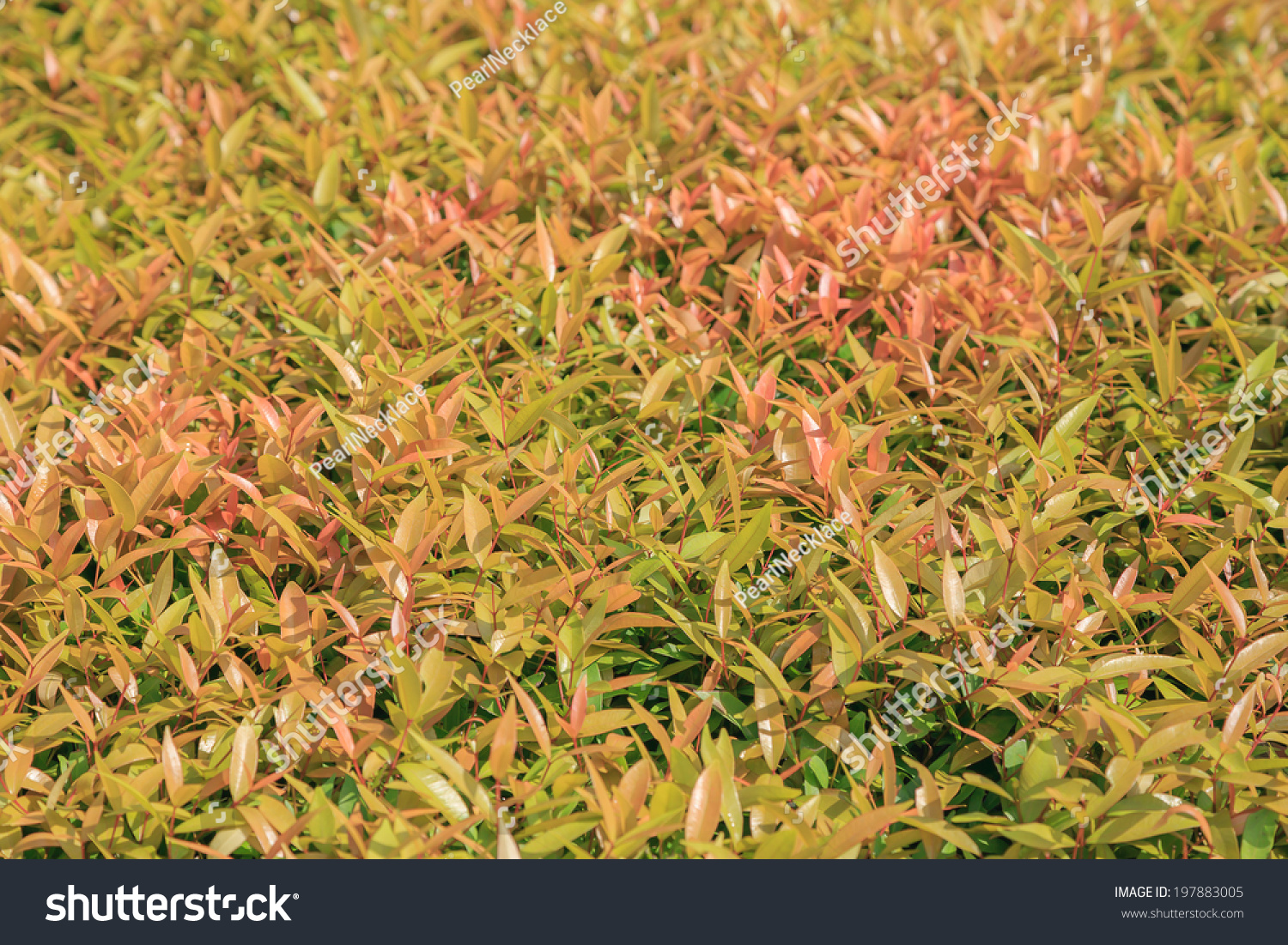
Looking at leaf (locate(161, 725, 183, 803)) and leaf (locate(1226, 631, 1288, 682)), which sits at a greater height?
leaf (locate(1226, 631, 1288, 682))

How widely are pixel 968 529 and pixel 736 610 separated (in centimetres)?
45

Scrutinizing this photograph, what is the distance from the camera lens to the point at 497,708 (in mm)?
1725

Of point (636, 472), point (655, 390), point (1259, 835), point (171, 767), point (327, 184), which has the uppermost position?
point (327, 184)

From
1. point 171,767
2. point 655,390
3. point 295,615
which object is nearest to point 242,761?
point 171,767

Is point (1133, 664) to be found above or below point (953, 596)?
below

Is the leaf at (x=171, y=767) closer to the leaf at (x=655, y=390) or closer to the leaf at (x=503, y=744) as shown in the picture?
the leaf at (x=503, y=744)

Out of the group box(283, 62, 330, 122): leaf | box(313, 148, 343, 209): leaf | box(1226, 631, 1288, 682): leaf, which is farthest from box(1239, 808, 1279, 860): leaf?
box(283, 62, 330, 122): leaf

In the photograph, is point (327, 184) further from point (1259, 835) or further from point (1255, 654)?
point (1259, 835)

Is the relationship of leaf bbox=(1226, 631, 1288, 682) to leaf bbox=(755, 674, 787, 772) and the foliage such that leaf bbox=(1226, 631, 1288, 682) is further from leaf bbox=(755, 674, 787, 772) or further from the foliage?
leaf bbox=(755, 674, 787, 772)

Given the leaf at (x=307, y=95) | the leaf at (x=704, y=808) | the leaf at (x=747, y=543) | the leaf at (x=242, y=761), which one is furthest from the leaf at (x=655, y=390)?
the leaf at (x=307, y=95)

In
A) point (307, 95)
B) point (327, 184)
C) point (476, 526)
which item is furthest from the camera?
point (307, 95)

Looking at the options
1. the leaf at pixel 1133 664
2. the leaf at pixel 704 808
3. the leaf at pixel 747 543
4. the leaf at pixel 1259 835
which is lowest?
the leaf at pixel 1259 835

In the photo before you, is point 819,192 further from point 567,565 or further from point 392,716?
point 392,716
